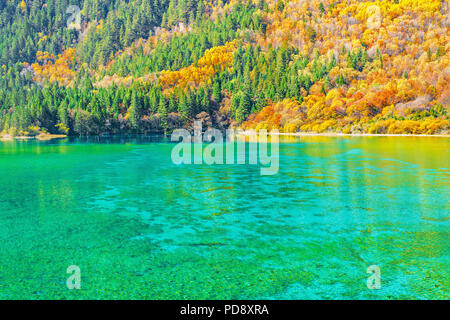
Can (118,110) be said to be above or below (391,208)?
above

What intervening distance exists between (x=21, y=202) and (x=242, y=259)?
50.6 feet

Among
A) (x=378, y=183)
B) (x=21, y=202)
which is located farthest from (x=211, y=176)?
(x=21, y=202)

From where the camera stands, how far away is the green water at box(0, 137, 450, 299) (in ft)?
37.7

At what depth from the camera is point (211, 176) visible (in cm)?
3594

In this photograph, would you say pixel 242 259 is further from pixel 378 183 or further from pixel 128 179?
pixel 128 179

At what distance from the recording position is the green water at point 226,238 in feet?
37.7

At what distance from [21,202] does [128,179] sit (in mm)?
10958

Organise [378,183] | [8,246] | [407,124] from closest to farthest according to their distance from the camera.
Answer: [8,246], [378,183], [407,124]

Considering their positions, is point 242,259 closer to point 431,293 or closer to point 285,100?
point 431,293

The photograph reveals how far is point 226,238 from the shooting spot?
640 inches

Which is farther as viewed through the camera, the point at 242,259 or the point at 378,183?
the point at 378,183

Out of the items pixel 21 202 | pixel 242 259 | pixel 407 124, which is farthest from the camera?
pixel 407 124

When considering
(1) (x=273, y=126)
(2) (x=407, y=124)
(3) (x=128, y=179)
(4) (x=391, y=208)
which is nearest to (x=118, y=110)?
(1) (x=273, y=126)

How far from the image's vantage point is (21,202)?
79.0 feet
